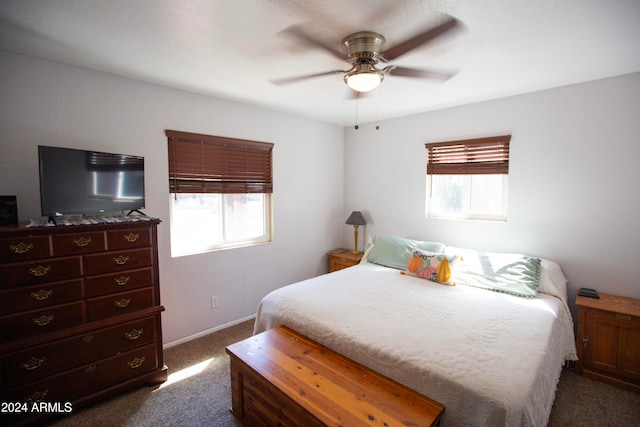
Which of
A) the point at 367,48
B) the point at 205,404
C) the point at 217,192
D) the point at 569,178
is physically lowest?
the point at 205,404

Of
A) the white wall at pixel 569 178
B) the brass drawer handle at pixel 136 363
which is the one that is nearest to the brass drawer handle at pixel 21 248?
the brass drawer handle at pixel 136 363

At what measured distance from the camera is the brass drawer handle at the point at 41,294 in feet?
5.89

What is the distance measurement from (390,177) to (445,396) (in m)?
2.88

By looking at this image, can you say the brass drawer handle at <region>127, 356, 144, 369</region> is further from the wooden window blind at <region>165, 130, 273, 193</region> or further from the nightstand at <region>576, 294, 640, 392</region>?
the nightstand at <region>576, 294, 640, 392</region>

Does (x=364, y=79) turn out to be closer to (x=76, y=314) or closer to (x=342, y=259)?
(x=76, y=314)

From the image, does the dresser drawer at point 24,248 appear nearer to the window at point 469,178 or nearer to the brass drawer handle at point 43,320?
the brass drawer handle at point 43,320

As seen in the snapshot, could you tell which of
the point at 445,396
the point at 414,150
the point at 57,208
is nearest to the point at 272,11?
the point at 57,208

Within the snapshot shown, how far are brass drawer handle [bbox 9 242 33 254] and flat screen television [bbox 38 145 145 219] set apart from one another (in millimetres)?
253

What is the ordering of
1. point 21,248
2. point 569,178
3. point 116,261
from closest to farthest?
1. point 21,248
2. point 116,261
3. point 569,178

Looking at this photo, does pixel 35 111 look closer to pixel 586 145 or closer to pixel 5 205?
pixel 5 205

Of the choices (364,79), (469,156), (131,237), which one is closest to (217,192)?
(131,237)

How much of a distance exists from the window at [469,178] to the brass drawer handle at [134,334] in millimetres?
3205

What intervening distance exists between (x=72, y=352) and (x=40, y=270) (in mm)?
578

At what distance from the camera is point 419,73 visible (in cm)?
221
